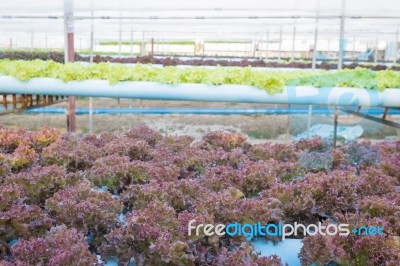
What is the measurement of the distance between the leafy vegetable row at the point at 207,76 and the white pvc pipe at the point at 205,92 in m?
0.07

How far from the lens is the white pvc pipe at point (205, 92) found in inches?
241

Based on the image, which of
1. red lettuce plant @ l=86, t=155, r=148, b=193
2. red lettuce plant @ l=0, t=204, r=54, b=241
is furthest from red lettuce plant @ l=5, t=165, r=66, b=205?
red lettuce plant @ l=0, t=204, r=54, b=241

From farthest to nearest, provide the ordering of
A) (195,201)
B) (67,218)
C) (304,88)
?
1. (304,88)
2. (195,201)
3. (67,218)

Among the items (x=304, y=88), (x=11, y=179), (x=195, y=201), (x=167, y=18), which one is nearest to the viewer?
(x=195, y=201)

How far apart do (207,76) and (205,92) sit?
21 cm

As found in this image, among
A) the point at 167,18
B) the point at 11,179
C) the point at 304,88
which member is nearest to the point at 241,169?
the point at 11,179

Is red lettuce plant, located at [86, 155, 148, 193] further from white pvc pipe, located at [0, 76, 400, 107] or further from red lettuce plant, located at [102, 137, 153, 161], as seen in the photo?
white pvc pipe, located at [0, 76, 400, 107]

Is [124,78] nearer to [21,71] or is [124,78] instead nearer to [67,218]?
[21,71]

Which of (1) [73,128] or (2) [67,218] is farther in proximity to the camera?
(1) [73,128]

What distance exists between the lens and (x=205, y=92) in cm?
631

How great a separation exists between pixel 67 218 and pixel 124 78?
12.8 feet

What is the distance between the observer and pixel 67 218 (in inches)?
105

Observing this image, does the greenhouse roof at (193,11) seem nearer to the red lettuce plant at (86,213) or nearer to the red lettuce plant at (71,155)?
the red lettuce plant at (71,155)

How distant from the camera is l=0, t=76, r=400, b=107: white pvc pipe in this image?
20.1 feet
